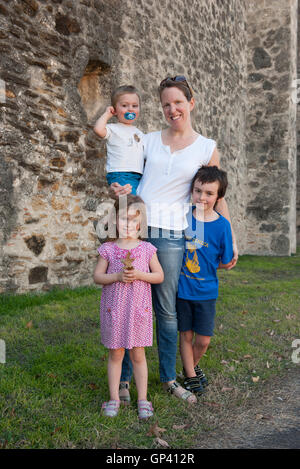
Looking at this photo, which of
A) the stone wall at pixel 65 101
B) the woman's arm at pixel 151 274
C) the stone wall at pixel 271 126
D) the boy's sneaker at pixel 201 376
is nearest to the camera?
the woman's arm at pixel 151 274

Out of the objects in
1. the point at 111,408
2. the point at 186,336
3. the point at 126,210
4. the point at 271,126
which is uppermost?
the point at 271,126

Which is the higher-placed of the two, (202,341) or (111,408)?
(202,341)

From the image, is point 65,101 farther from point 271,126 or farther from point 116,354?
point 271,126

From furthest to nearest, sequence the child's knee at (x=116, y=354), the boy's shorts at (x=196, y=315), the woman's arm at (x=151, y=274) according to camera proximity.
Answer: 1. the boy's shorts at (x=196, y=315)
2. the child's knee at (x=116, y=354)
3. the woman's arm at (x=151, y=274)

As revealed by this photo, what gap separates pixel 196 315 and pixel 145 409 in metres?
0.67

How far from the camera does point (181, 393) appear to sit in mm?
2748

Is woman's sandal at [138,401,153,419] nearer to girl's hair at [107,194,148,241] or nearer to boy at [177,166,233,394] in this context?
boy at [177,166,233,394]

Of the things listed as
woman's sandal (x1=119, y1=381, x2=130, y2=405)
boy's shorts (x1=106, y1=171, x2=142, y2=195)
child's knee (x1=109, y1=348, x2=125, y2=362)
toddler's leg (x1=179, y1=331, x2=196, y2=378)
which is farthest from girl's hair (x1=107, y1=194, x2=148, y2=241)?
woman's sandal (x1=119, y1=381, x2=130, y2=405)

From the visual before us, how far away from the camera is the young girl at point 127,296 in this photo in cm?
245

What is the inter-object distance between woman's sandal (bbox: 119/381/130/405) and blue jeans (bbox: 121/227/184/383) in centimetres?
4

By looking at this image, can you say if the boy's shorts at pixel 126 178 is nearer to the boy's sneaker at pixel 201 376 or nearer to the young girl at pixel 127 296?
the young girl at pixel 127 296

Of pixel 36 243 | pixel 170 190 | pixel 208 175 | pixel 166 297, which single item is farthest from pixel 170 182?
pixel 36 243

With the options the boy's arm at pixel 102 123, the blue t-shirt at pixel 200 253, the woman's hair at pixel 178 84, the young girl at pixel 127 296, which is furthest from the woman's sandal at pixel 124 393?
the woman's hair at pixel 178 84

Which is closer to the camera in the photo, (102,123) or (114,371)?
(114,371)
